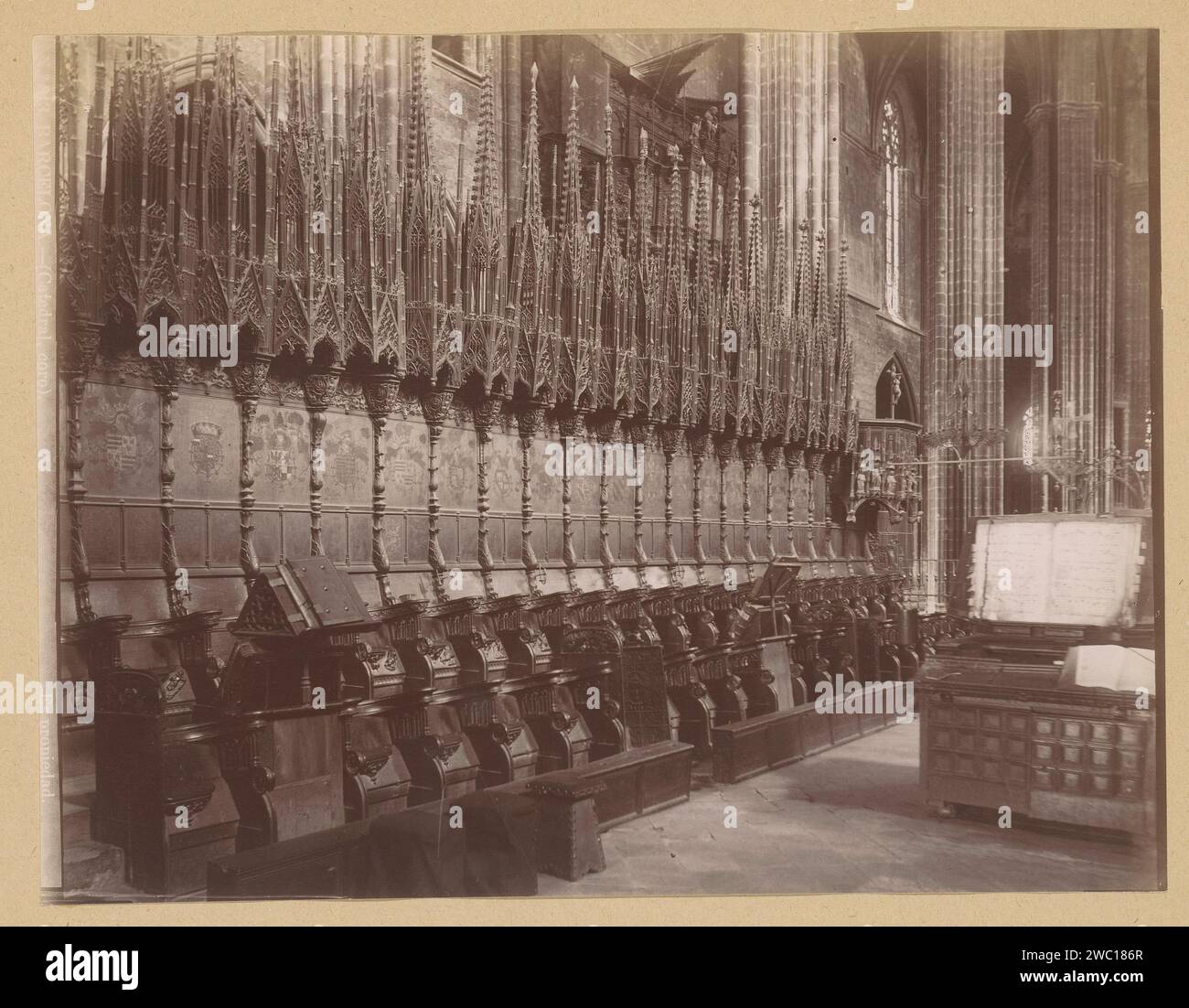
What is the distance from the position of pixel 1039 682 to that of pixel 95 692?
5.35 meters

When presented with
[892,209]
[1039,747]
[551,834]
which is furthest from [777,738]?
[892,209]

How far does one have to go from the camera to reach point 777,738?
7.82m

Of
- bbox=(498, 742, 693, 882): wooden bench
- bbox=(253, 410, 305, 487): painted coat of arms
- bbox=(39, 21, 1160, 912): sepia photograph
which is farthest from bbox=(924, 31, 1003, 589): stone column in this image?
bbox=(253, 410, 305, 487): painted coat of arms

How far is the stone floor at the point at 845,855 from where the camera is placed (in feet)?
19.1

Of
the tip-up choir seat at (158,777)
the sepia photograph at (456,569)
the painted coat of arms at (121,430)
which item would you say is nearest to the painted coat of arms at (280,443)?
the sepia photograph at (456,569)

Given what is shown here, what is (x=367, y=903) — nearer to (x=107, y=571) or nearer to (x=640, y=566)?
(x=107, y=571)

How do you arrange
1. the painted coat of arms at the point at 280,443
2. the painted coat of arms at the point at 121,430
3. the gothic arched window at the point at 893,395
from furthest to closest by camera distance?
the gothic arched window at the point at 893,395, the painted coat of arms at the point at 280,443, the painted coat of arms at the point at 121,430

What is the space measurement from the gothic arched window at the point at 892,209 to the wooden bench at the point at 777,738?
373 inches

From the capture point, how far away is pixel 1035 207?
64.6 ft

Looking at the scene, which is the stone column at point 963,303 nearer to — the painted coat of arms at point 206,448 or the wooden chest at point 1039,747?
the wooden chest at point 1039,747

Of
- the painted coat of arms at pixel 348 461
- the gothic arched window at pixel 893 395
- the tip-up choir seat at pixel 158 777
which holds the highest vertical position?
the gothic arched window at pixel 893 395

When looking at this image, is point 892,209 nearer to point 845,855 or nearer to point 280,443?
point 280,443

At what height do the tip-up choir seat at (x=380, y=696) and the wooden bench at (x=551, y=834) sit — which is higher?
the tip-up choir seat at (x=380, y=696)

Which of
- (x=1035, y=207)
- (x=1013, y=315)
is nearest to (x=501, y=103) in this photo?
(x=1035, y=207)
